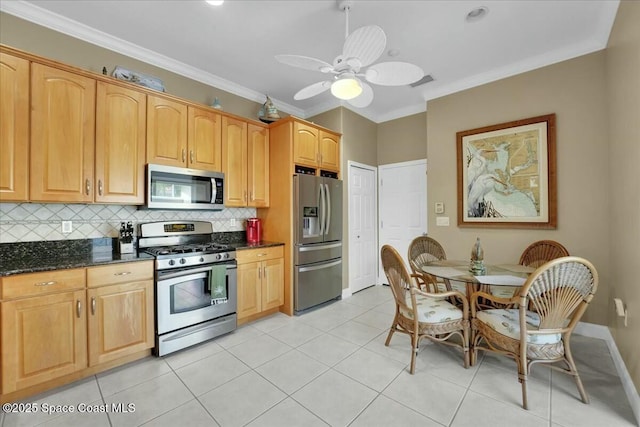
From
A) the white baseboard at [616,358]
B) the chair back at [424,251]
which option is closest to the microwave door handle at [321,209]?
the chair back at [424,251]

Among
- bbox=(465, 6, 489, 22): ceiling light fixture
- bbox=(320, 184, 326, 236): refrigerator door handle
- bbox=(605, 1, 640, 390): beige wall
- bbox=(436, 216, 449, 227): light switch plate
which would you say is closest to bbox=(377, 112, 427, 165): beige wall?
bbox=(436, 216, 449, 227): light switch plate

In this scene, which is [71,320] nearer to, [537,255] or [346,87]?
[346,87]

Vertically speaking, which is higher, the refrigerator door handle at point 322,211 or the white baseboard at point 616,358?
the refrigerator door handle at point 322,211

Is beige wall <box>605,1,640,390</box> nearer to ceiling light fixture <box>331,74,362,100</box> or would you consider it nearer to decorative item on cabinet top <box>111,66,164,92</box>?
ceiling light fixture <box>331,74,362,100</box>

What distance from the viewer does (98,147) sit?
2.34 meters

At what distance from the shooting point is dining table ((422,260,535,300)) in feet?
6.88

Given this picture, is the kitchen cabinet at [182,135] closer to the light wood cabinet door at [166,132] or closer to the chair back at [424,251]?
the light wood cabinet door at [166,132]

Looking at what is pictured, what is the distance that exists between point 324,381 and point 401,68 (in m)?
2.46

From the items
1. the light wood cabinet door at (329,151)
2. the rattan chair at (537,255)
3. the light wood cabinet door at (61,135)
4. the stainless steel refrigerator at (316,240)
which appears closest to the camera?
the light wood cabinet door at (61,135)

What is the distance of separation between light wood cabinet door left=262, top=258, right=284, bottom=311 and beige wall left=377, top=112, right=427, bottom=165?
2.66 meters

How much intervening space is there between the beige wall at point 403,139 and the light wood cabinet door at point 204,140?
9.26 ft

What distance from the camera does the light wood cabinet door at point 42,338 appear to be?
1777 millimetres

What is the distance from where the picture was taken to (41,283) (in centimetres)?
188

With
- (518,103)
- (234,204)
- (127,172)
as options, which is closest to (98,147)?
(127,172)
